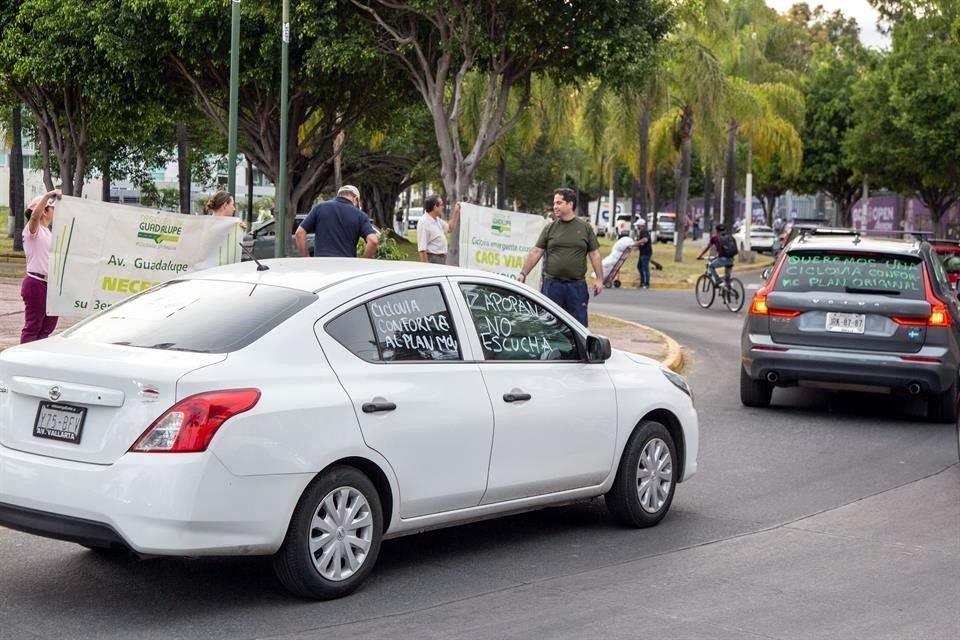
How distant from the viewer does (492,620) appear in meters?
5.97

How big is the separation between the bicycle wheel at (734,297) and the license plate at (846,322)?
14.4 m

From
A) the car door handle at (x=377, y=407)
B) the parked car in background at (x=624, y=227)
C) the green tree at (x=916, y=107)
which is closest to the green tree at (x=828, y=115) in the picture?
the green tree at (x=916, y=107)

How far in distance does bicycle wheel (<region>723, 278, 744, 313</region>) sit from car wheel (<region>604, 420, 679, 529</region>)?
61.7 feet

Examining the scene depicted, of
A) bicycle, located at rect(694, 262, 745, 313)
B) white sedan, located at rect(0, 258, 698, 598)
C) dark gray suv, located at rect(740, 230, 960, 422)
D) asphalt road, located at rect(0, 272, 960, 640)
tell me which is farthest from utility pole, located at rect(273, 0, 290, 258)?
white sedan, located at rect(0, 258, 698, 598)

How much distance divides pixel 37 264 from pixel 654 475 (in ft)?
19.9

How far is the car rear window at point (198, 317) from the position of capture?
6.14 meters

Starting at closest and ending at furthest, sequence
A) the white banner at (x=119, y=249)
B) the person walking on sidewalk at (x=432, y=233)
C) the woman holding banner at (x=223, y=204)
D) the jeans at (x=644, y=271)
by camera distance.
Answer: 1. the white banner at (x=119, y=249)
2. the woman holding banner at (x=223, y=204)
3. the person walking on sidewalk at (x=432, y=233)
4. the jeans at (x=644, y=271)

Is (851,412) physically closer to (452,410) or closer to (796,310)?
(796,310)

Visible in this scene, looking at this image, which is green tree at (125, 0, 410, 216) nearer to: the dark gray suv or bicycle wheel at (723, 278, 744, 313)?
bicycle wheel at (723, 278, 744, 313)

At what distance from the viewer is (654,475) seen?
26.4ft

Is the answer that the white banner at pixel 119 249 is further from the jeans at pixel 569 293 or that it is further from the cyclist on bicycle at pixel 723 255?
the cyclist on bicycle at pixel 723 255

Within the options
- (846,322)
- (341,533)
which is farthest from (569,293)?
(341,533)

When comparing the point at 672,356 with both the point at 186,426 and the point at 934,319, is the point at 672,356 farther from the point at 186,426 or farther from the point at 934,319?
the point at 186,426

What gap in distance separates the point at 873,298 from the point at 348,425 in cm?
734
